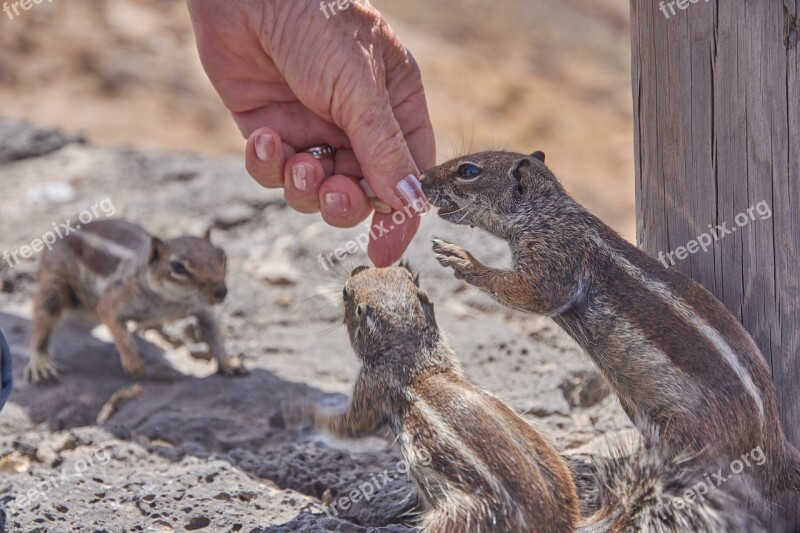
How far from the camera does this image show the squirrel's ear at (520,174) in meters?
4.35

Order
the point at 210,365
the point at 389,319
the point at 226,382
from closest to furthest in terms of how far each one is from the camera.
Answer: the point at 389,319
the point at 226,382
the point at 210,365

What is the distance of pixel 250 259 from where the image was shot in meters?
7.07

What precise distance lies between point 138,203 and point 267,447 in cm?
373

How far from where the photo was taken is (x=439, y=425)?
3.50m

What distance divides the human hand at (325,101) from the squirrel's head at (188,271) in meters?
0.93

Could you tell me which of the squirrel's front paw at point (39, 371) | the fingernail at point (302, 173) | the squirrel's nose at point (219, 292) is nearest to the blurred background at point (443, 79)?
the squirrel's front paw at point (39, 371)

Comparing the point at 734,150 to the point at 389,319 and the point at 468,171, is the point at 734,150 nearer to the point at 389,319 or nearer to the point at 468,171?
the point at 468,171

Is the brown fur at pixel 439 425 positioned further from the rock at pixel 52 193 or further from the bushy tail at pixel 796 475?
the rock at pixel 52 193

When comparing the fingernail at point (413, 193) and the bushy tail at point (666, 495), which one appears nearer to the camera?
the bushy tail at point (666, 495)

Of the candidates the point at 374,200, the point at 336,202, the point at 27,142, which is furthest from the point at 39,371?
the point at 27,142

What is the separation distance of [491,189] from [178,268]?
2.26 meters

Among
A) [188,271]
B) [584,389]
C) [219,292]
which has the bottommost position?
[584,389]

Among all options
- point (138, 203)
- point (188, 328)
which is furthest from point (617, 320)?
point (138, 203)

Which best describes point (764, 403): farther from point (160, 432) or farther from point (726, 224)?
point (160, 432)
